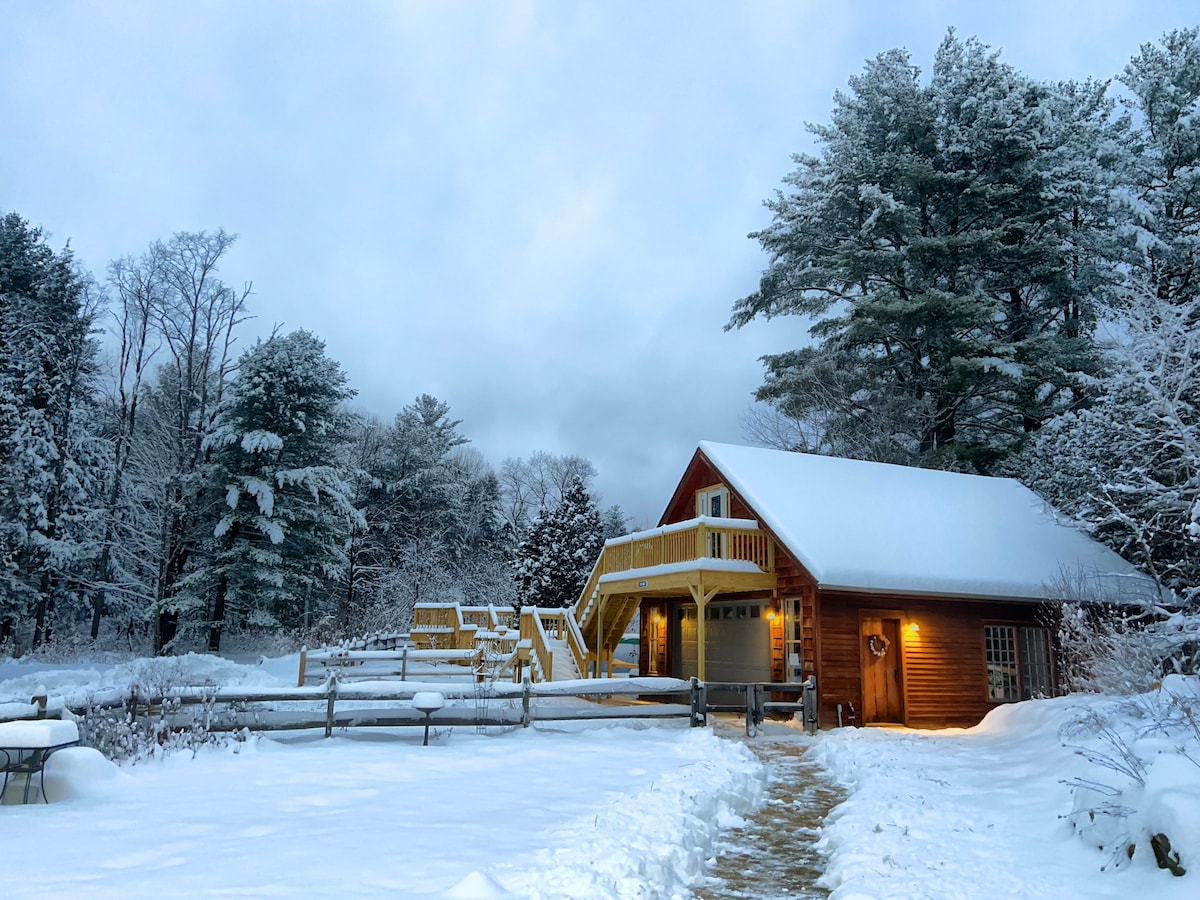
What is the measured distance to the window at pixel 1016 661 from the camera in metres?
17.8

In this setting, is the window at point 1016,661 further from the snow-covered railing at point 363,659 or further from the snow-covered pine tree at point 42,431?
the snow-covered pine tree at point 42,431

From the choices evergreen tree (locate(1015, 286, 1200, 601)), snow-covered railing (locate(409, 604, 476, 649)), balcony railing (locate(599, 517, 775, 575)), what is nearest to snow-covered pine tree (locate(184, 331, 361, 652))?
snow-covered railing (locate(409, 604, 476, 649))

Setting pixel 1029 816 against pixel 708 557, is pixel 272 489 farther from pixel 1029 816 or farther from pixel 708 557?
pixel 1029 816

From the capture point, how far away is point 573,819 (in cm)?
701

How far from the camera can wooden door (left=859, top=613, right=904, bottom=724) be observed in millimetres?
16859

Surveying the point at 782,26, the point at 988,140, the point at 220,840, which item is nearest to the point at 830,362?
the point at 988,140

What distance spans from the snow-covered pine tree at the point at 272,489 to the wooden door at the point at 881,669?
56.0 ft

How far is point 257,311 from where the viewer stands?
27.0 m

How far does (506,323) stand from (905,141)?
69.6 metres

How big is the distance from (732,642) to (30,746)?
1585 centimetres

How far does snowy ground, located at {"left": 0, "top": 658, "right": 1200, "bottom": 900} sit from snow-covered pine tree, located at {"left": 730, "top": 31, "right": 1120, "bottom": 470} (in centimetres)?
1843

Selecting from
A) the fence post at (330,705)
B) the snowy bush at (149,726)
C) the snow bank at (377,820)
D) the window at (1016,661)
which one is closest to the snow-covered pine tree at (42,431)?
the snowy bush at (149,726)

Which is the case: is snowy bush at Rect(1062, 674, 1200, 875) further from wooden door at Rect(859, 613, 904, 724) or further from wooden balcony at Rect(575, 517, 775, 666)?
wooden balcony at Rect(575, 517, 775, 666)

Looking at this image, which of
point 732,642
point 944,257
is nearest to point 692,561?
point 732,642
